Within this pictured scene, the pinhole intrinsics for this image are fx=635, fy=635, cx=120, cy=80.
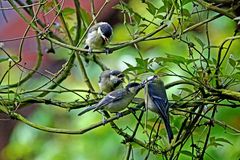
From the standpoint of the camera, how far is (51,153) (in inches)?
79.6

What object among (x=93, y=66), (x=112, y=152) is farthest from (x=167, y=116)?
(x=93, y=66)

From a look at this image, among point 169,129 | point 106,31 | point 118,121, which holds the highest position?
point 106,31

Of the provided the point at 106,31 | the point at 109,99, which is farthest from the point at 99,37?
the point at 109,99

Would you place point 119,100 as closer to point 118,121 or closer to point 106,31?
point 106,31

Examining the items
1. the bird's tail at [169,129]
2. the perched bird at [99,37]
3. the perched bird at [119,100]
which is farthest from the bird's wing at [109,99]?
the perched bird at [99,37]

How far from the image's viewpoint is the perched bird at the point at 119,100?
4.03 feet

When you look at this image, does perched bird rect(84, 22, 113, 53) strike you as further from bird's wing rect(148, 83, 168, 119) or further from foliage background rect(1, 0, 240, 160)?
bird's wing rect(148, 83, 168, 119)

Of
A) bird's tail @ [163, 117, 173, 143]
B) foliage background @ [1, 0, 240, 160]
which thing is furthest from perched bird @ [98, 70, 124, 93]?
bird's tail @ [163, 117, 173, 143]

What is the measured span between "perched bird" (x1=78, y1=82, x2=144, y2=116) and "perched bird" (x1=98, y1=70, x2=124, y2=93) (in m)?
0.11

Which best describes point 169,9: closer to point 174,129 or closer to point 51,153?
point 174,129

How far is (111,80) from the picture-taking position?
1422 mm

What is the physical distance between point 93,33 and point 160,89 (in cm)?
30

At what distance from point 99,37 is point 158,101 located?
0.98 feet

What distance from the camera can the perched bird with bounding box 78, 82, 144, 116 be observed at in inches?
48.4
